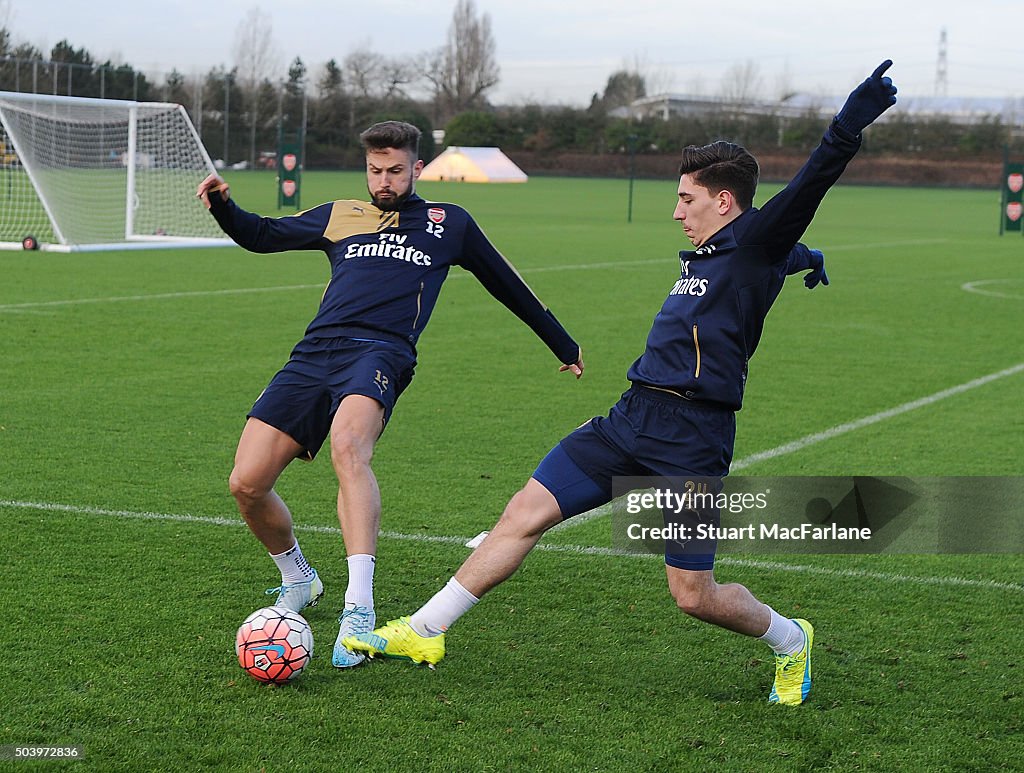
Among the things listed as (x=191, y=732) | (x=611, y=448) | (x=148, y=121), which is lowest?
(x=191, y=732)

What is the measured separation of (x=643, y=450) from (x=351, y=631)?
1152mm

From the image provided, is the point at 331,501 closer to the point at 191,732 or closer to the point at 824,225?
the point at 191,732

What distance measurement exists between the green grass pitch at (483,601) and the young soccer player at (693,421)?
9.4 inches

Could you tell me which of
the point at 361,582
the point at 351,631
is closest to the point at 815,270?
the point at 361,582

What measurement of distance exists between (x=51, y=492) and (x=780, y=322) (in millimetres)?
9966

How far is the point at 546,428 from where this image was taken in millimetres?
9258

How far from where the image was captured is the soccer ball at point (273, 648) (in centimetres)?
442

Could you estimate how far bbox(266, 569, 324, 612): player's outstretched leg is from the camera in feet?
17.1

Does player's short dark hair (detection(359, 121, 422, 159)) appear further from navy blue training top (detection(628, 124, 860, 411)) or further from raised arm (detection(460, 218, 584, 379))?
navy blue training top (detection(628, 124, 860, 411))

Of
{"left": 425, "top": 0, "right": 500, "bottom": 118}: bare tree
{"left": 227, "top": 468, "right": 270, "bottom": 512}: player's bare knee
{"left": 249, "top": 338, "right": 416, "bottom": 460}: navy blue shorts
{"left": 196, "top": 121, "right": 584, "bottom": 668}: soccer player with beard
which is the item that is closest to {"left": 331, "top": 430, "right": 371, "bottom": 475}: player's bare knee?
{"left": 196, "top": 121, "right": 584, "bottom": 668}: soccer player with beard

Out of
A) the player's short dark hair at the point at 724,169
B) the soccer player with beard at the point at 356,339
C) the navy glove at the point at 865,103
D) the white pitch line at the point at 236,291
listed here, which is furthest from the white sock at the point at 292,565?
the white pitch line at the point at 236,291

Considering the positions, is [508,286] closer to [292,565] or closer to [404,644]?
[292,565]

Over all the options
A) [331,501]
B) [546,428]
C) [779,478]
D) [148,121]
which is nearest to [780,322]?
[546,428]

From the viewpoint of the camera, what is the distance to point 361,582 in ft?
15.7
